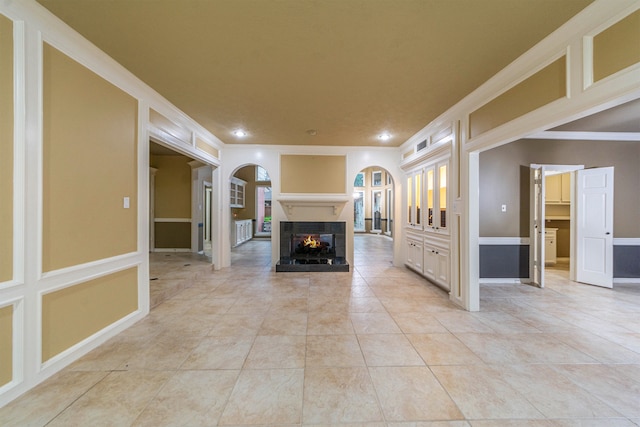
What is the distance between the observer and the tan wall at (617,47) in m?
1.60

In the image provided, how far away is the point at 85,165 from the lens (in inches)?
88.7

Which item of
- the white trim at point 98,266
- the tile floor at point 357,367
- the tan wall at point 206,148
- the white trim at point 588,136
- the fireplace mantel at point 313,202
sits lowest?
the tile floor at point 357,367

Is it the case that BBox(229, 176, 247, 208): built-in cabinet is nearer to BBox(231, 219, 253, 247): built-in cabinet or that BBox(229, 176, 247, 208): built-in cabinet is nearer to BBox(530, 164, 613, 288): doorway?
BBox(231, 219, 253, 247): built-in cabinet

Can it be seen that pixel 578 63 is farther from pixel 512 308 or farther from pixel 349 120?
pixel 512 308

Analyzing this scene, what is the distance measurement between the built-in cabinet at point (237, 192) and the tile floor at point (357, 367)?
18.8 ft

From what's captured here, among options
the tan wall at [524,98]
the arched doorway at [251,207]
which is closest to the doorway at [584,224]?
the tan wall at [524,98]

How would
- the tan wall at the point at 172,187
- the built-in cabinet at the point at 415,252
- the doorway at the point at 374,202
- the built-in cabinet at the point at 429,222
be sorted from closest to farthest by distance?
the built-in cabinet at the point at 429,222, the built-in cabinet at the point at 415,252, the tan wall at the point at 172,187, the doorway at the point at 374,202

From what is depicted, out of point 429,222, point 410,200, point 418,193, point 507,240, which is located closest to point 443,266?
point 429,222

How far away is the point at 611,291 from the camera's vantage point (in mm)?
4023

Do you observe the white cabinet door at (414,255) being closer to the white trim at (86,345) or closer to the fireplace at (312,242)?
the fireplace at (312,242)

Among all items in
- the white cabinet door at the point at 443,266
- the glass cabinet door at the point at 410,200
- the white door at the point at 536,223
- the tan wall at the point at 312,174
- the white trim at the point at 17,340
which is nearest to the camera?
the white trim at the point at 17,340

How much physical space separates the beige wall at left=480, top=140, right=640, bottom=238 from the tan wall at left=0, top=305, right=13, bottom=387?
5.69 meters

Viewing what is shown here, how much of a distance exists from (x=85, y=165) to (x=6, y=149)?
56 cm

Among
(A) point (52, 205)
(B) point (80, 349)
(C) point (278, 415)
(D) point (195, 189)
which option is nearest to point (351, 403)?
(C) point (278, 415)
